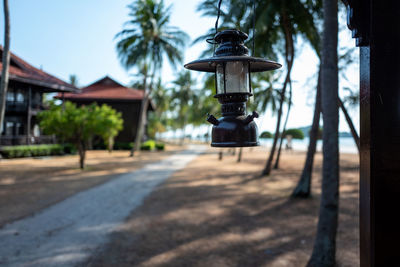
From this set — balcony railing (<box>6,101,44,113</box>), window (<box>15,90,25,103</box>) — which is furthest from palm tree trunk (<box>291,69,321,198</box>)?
window (<box>15,90,25,103</box>)

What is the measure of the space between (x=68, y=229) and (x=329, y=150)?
17.6 feet

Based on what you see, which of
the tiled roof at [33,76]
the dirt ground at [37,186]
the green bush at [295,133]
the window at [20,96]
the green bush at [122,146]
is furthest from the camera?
the green bush at [295,133]

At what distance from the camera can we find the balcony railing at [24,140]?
21161mm

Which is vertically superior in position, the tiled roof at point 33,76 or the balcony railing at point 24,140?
the tiled roof at point 33,76

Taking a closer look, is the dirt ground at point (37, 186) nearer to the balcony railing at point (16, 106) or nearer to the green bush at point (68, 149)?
the green bush at point (68, 149)

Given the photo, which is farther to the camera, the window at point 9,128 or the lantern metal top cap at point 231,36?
the window at point 9,128

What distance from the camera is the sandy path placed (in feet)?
16.0

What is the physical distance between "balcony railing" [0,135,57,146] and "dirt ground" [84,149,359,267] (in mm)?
15592

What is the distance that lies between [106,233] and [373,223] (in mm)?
5346

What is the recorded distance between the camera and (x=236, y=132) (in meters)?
2.15

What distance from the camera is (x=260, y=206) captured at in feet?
29.0

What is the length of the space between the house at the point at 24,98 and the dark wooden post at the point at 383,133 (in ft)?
75.9

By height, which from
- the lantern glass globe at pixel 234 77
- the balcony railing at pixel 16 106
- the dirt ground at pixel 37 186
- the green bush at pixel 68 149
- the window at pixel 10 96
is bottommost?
the dirt ground at pixel 37 186

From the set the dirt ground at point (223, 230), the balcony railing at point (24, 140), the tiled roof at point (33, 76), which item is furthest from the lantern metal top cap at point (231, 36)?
the balcony railing at point (24, 140)
